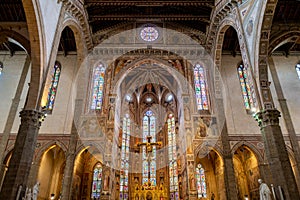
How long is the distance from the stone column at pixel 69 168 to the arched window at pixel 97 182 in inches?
216

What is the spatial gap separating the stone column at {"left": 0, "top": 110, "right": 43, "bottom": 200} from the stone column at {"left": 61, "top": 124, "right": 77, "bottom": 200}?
512 cm

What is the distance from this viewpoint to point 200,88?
18109mm

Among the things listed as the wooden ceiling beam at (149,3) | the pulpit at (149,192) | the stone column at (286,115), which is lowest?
the pulpit at (149,192)

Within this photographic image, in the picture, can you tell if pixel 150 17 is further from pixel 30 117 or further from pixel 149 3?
pixel 30 117

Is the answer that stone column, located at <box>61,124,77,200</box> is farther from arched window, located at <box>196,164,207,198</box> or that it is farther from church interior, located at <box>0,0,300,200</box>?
arched window, located at <box>196,164,207,198</box>

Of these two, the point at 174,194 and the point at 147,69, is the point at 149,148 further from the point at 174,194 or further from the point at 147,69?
the point at 147,69

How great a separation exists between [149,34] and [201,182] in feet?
42.1

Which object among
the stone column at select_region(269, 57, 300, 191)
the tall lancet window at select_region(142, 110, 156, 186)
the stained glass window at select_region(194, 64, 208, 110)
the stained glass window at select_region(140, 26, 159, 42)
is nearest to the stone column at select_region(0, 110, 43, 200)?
the stained glass window at select_region(194, 64, 208, 110)

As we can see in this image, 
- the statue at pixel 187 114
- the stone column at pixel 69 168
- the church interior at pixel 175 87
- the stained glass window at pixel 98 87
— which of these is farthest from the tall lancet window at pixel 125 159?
the statue at pixel 187 114

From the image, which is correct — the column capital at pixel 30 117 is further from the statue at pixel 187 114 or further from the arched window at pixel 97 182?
the arched window at pixel 97 182

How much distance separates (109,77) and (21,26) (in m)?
6.82

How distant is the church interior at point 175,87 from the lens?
595 inches

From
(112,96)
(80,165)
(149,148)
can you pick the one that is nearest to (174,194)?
(149,148)

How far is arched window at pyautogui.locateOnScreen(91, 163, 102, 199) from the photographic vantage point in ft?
64.0
